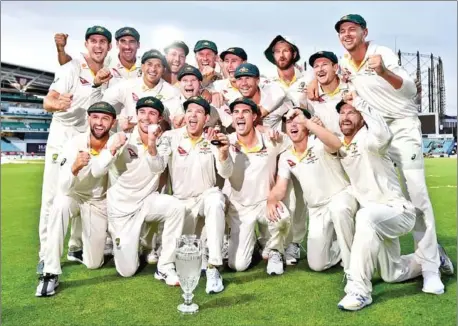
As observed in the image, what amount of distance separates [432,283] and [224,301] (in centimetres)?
168

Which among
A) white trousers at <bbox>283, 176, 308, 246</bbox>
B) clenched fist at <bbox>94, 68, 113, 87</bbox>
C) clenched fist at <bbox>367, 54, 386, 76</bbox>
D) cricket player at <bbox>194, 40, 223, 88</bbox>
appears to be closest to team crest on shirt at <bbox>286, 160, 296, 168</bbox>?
white trousers at <bbox>283, 176, 308, 246</bbox>

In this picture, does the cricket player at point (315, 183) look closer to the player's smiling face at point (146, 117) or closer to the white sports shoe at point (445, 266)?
the white sports shoe at point (445, 266)

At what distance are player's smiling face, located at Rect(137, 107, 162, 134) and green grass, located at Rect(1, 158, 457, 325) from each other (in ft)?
4.58

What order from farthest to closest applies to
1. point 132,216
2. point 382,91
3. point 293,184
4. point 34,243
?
point 34,243 < point 293,184 < point 132,216 < point 382,91

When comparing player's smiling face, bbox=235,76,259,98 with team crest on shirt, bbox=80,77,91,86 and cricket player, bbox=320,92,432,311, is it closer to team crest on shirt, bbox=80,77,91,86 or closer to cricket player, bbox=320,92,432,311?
cricket player, bbox=320,92,432,311

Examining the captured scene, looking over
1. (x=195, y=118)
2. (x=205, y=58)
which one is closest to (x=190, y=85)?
(x=195, y=118)

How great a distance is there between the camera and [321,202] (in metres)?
4.22

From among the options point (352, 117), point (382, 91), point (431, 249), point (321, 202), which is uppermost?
point (382, 91)

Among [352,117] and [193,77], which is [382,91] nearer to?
[352,117]

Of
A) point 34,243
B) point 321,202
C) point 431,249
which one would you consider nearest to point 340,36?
point 321,202

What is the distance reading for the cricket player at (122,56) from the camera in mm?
4930

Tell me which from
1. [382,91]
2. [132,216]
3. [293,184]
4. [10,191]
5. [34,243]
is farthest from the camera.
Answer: [10,191]

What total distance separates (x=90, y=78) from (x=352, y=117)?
274cm

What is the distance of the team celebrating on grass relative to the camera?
12.3 ft
